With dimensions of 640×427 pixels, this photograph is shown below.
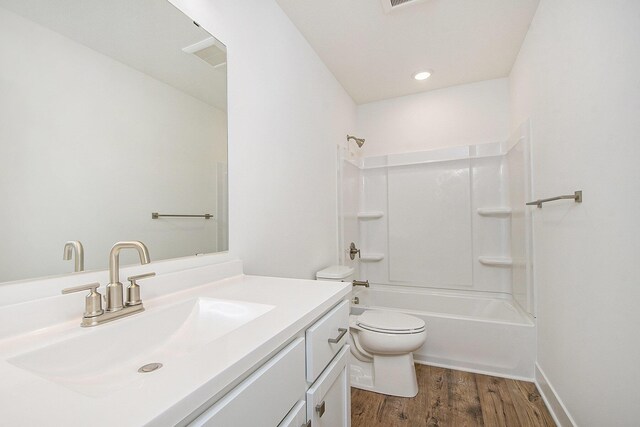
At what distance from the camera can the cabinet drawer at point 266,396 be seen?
1.58ft

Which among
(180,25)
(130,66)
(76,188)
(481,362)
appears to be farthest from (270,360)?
(481,362)

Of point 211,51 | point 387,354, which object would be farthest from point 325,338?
point 211,51

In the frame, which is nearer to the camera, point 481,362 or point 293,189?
point 293,189

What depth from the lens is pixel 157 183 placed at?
1004mm

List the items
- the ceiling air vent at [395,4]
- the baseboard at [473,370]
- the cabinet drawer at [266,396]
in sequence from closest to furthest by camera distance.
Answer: the cabinet drawer at [266,396] < the ceiling air vent at [395,4] < the baseboard at [473,370]

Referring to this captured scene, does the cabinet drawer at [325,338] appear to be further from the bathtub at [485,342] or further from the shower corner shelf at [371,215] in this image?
the shower corner shelf at [371,215]

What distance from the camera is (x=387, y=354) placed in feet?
5.90

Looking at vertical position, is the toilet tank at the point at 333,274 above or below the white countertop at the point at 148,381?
below

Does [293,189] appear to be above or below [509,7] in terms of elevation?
below

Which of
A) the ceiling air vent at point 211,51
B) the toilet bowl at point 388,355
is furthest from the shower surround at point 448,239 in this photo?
the ceiling air vent at point 211,51

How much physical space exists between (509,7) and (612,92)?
112 centimetres

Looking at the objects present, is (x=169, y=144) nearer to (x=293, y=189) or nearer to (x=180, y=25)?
(x=180, y=25)

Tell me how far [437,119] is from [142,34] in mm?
2644

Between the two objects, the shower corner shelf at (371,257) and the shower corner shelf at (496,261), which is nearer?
the shower corner shelf at (496,261)
